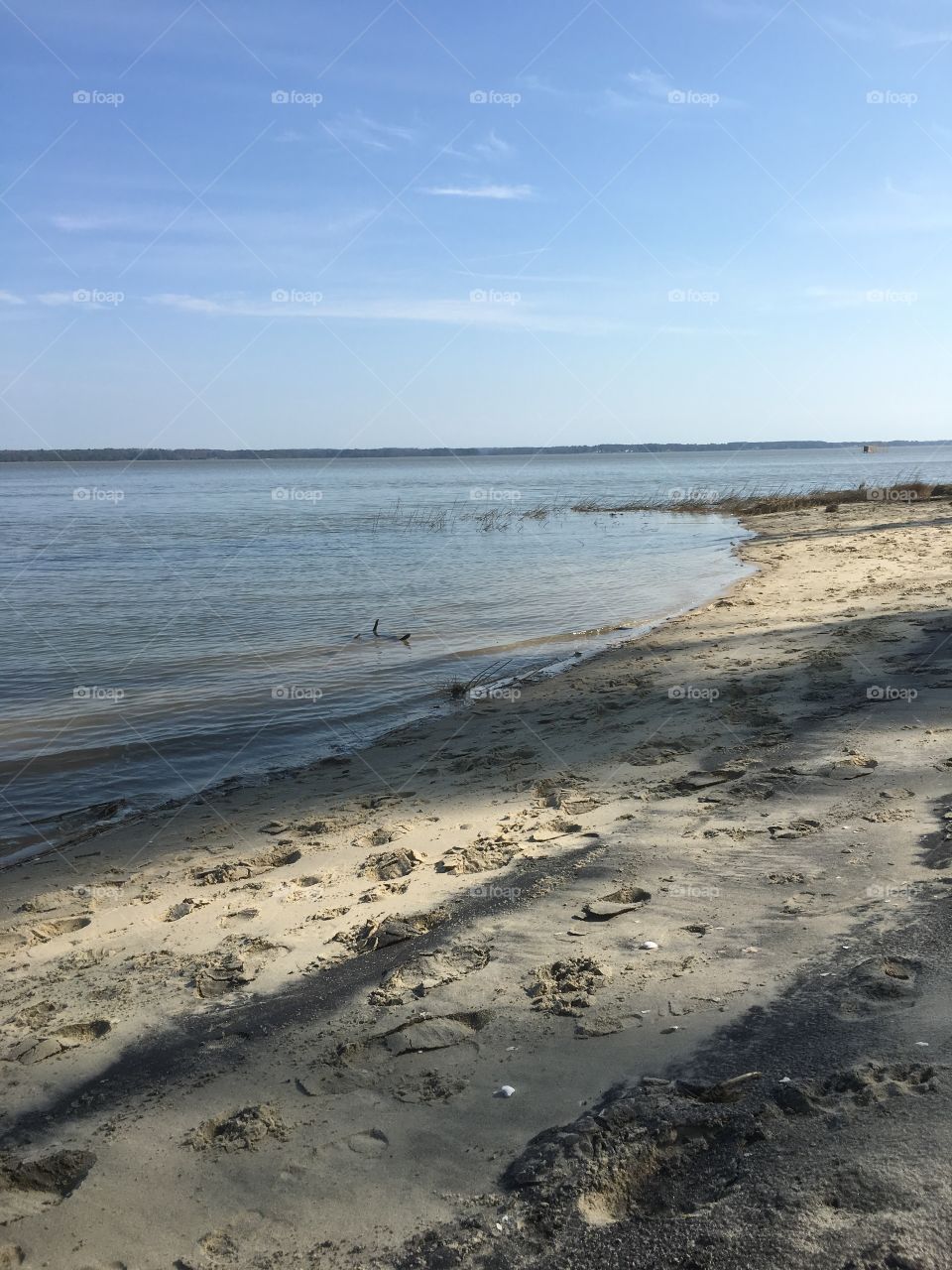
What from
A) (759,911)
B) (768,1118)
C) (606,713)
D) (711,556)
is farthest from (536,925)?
(711,556)

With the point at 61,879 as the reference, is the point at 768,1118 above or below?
above

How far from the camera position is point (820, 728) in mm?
7777

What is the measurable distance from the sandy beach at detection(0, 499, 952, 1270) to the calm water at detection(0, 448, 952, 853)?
81.6 inches

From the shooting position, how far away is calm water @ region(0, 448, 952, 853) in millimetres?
9703

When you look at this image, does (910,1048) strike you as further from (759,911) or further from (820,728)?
(820,728)

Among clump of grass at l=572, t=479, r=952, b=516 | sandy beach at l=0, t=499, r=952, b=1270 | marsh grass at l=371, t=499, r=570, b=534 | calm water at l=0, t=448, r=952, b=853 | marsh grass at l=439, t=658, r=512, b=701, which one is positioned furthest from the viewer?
clump of grass at l=572, t=479, r=952, b=516

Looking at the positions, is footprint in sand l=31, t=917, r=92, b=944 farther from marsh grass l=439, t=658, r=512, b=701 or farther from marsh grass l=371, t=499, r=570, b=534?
marsh grass l=371, t=499, r=570, b=534

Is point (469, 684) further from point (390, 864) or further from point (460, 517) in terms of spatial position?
point (460, 517)

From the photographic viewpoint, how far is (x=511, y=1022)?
378cm

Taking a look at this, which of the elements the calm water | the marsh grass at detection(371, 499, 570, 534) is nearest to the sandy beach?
the calm water

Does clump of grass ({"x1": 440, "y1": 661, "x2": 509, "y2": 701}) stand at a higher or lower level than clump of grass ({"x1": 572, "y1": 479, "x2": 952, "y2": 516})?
lower

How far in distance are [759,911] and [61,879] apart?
5.02 meters

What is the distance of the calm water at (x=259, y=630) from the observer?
9703 mm

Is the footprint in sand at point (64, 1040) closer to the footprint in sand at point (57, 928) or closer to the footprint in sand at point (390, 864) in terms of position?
the footprint in sand at point (57, 928)
